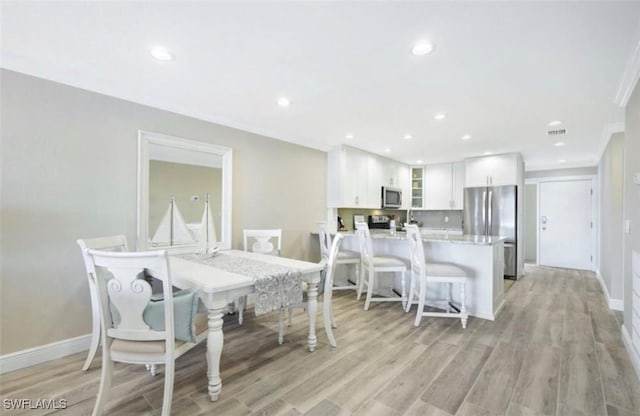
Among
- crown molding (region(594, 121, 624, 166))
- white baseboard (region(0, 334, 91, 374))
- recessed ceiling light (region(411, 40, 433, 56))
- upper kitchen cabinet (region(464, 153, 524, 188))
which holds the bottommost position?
white baseboard (region(0, 334, 91, 374))

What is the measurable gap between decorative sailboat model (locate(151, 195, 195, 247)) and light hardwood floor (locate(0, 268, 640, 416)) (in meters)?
1.05

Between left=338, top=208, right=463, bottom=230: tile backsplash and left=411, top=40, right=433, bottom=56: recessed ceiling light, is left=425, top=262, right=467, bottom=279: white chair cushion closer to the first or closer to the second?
left=411, top=40, right=433, bottom=56: recessed ceiling light

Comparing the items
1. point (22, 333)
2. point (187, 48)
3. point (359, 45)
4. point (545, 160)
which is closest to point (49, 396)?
point (22, 333)

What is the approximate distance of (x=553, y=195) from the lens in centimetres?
630

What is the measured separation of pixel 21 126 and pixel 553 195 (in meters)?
8.54

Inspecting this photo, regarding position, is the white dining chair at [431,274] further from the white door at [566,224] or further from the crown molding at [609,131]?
the white door at [566,224]

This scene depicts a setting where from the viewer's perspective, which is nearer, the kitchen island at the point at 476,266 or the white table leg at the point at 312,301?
the white table leg at the point at 312,301

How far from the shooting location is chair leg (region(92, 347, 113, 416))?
1.62 metres

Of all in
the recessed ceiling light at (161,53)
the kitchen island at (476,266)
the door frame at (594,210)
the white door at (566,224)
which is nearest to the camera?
the recessed ceiling light at (161,53)

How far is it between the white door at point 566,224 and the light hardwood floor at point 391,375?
3.66 meters

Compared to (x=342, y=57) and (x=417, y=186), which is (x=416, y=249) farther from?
(x=417, y=186)

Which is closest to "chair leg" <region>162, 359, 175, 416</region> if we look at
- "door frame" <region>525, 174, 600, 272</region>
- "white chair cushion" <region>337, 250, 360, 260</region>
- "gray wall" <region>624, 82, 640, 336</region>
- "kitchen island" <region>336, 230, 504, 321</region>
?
"white chair cushion" <region>337, 250, 360, 260</region>

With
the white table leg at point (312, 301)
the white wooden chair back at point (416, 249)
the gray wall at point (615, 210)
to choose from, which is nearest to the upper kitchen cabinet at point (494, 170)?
the gray wall at point (615, 210)

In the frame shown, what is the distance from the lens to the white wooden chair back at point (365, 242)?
3.55 m
